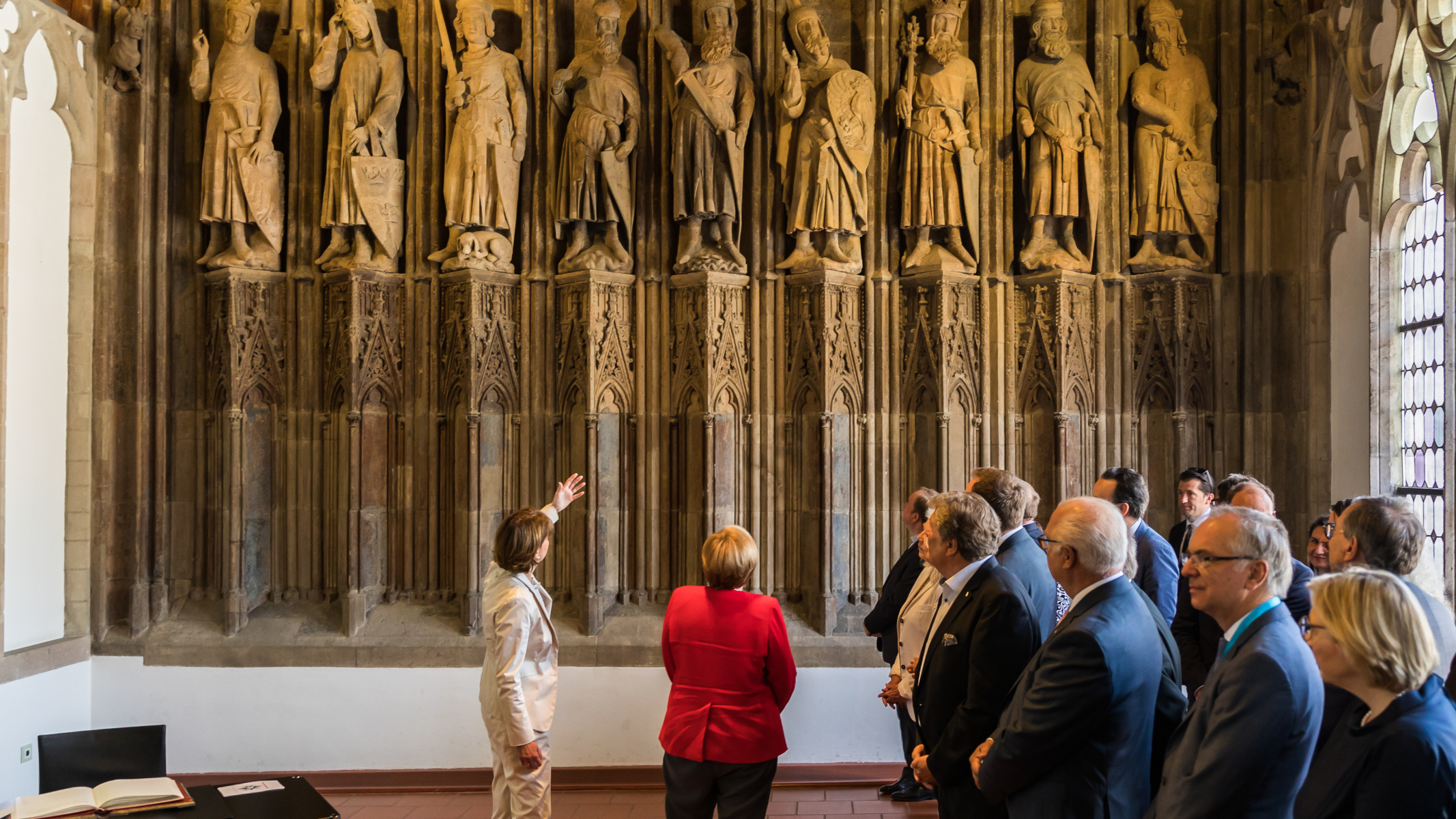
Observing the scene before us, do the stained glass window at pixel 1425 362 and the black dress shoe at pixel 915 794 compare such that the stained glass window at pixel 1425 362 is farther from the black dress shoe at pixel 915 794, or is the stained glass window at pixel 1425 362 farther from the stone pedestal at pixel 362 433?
the stone pedestal at pixel 362 433

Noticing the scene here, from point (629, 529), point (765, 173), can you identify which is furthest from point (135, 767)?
point (765, 173)

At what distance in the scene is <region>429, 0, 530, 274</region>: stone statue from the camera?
6.60 meters

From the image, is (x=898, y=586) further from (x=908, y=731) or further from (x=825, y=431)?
(x=825, y=431)

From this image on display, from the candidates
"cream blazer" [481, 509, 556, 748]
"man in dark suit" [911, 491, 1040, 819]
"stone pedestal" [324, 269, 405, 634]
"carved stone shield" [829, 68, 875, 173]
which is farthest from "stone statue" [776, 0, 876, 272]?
"man in dark suit" [911, 491, 1040, 819]

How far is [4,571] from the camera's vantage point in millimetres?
5953

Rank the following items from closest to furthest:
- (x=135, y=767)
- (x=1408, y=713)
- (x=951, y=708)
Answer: (x=1408, y=713), (x=951, y=708), (x=135, y=767)

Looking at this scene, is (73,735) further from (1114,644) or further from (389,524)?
(1114,644)

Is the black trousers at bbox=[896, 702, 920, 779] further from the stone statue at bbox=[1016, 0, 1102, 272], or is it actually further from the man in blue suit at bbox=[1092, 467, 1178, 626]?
the stone statue at bbox=[1016, 0, 1102, 272]

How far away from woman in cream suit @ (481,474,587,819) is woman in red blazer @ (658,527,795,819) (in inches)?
23.2

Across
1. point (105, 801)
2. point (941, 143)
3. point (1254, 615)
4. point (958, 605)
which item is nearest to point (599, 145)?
point (941, 143)

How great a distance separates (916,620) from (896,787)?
2457 mm

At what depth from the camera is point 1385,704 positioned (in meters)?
2.00

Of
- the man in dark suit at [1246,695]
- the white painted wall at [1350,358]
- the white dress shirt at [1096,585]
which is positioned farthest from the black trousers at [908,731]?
the white painted wall at [1350,358]

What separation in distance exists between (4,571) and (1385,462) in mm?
7712
